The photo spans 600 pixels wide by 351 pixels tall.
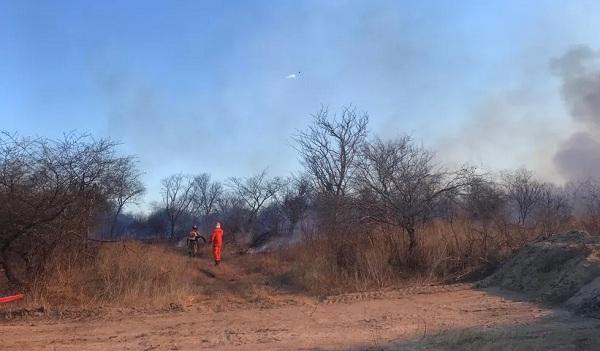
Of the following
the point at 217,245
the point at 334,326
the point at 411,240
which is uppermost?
the point at 217,245

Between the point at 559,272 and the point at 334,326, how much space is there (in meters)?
6.35

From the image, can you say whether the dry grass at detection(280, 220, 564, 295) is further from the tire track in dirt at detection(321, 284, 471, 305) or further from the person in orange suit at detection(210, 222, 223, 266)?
the person in orange suit at detection(210, 222, 223, 266)

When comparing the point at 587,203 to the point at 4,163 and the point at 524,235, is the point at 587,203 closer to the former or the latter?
the point at 524,235

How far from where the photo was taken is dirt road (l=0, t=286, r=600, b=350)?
9312 millimetres

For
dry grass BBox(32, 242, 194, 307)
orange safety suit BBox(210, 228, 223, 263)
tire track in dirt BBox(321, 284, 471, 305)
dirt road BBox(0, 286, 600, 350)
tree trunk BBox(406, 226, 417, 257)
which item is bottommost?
dirt road BBox(0, 286, 600, 350)

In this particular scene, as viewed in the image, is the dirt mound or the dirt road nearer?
the dirt road

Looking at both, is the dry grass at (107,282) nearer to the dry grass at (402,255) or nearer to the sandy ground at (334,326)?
the sandy ground at (334,326)

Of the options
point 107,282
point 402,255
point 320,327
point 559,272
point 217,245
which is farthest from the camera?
point 217,245

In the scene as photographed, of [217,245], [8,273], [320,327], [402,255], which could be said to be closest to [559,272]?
[402,255]

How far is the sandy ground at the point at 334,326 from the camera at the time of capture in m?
9.17

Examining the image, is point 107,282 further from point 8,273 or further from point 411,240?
point 411,240

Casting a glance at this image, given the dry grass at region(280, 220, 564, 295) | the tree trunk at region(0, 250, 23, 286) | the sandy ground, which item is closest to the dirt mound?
the sandy ground

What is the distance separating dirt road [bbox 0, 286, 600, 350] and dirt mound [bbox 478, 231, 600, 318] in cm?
59

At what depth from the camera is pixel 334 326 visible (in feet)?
35.4
